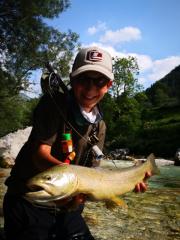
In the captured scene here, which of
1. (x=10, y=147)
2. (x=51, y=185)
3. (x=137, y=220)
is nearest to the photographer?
(x=51, y=185)

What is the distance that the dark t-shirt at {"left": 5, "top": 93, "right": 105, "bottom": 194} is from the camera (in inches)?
183

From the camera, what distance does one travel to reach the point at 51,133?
4.64 metres

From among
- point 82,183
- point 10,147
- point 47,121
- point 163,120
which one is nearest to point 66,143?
point 47,121

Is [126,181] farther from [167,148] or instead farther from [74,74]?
[167,148]

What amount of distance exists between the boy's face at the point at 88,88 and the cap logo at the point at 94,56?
6.9 inches

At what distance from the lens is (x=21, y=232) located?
5047mm

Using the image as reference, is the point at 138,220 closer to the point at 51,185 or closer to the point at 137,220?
the point at 137,220

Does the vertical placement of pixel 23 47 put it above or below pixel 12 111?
above

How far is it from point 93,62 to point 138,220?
5.03m

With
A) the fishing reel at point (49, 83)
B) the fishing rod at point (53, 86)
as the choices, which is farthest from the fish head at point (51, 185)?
the fishing reel at point (49, 83)

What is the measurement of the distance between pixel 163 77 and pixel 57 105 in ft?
655

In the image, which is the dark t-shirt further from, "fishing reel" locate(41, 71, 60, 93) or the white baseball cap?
the white baseball cap

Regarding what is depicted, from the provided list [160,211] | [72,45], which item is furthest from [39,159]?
[72,45]

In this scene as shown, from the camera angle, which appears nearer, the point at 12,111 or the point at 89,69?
the point at 89,69
